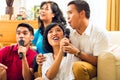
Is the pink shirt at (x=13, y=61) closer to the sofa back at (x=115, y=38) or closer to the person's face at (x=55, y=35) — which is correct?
the person's face at (x=55, y=35)

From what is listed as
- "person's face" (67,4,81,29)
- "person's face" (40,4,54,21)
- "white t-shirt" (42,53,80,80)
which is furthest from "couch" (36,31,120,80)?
"person's face" (40,4,54,21)

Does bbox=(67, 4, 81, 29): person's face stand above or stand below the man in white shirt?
above

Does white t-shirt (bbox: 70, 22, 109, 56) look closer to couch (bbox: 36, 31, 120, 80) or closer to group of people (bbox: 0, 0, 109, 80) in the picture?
group of people (bbox: 0, 0, 109, 80)

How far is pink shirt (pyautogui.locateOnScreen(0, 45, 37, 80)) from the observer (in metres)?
2.10

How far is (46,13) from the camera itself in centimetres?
252

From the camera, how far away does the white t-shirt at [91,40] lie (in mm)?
1816

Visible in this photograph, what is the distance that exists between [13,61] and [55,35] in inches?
20.4

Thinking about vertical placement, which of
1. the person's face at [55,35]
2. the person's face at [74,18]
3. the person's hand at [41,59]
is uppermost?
the person's face at [74,18]

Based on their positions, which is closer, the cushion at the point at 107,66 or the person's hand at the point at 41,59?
the cushion at the point at 107,66

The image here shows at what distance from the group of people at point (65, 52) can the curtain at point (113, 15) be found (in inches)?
60.5

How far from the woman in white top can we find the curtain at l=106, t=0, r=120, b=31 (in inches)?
65.6

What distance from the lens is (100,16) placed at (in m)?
3.77

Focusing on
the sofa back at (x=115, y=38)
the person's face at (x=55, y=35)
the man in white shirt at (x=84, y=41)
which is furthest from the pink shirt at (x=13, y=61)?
the sofa back at (x=115, y=38)

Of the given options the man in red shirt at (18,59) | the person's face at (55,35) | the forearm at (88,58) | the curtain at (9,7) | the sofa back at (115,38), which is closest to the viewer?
the forearm at (88,58)
